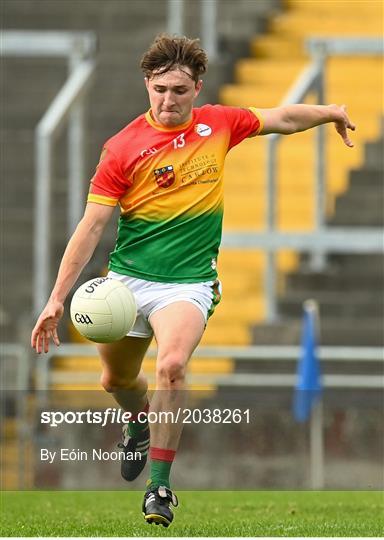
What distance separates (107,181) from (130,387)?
118cm

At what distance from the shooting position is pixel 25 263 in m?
17.9

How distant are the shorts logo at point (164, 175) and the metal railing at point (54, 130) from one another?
6.56 m

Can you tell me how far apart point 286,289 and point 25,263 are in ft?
8.62

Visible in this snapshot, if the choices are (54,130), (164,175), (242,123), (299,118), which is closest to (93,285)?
(164,175)

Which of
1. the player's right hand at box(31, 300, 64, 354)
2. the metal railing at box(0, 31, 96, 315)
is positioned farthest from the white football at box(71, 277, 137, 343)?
the metal railing at box(0, 31, 96, 315)

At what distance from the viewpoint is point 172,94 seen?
28.0 feet

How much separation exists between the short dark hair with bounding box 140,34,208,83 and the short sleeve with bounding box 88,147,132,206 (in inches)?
17.3

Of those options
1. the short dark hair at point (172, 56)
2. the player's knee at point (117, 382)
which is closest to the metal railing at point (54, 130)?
the player's knee at point (117, 382)

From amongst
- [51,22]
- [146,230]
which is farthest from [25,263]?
[146,230]

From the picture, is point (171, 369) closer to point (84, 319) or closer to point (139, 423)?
point (84, 319)

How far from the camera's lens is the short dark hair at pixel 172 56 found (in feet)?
27.9

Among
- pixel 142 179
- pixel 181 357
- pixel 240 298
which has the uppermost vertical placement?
pixel 142 179

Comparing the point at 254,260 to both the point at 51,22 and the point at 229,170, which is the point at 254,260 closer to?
the point at 229,170

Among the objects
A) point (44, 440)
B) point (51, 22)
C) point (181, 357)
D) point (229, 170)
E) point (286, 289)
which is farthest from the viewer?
point (51, 22)
